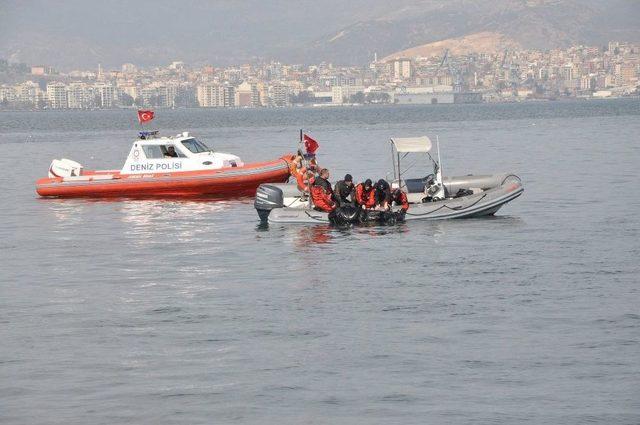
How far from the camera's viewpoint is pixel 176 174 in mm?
44062

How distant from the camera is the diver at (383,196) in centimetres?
3203

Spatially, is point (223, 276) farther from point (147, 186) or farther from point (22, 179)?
point (22, 179)

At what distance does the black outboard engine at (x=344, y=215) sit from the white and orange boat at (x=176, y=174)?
1059cm

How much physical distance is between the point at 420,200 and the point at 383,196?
205 cm

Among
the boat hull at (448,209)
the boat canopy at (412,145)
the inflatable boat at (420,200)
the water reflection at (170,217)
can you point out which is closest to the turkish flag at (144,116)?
the water reflection at (170,217)

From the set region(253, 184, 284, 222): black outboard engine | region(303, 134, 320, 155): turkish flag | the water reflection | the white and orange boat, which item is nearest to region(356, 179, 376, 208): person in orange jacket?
region(253, 184, 284, 222): black outboard engine

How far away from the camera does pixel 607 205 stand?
40094 mm

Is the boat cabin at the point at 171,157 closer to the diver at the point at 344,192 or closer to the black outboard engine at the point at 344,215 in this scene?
the diver at the point at 344,192

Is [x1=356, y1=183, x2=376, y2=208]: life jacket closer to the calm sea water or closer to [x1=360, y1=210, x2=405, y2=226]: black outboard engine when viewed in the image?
[x1=360, y1=210, x2=405, y2=226]: black outboard engine

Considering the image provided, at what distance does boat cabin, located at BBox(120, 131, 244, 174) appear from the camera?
1734 inches

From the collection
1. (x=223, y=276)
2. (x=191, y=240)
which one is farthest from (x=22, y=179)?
(x=223, y=276)

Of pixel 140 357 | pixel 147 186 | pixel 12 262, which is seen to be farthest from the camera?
pixel 147 186

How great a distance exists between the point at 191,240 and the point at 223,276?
6893mm

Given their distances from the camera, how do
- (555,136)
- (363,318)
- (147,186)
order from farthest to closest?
(555,136) → (147,186) → (363,318)
